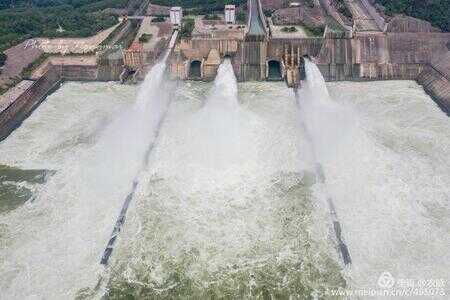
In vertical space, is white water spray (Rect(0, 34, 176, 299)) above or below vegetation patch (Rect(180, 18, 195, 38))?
below

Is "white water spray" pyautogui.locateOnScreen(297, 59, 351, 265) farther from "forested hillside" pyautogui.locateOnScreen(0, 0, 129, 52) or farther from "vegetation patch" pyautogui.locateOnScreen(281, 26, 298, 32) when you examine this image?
"forested hillside" pyautogui.locateOnScreen(0, 0, 129, 52)

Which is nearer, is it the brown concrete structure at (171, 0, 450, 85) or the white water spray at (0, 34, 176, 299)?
the white water spray at (0, 34, 176, 299)

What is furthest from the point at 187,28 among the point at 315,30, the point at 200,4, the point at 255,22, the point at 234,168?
the point at 234,168

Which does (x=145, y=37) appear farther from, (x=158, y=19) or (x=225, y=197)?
(x=225, y=197)

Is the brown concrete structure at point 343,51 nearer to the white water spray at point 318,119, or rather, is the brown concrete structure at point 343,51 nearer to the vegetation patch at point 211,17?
the white water spray at point 318,119

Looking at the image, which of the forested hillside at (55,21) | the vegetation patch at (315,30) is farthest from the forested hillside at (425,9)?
the forested hillside at (55,21)

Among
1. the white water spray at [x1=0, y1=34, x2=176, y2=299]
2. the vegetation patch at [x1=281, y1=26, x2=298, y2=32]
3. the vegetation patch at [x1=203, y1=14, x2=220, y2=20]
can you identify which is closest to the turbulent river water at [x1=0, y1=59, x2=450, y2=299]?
the white water spray at [x1=0, y1=34, x2=176, y2=299]

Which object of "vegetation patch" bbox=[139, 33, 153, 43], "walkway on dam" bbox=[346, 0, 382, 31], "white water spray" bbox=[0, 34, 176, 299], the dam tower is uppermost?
"walkway on dam" bbox=[346, 0, 382, 31]
